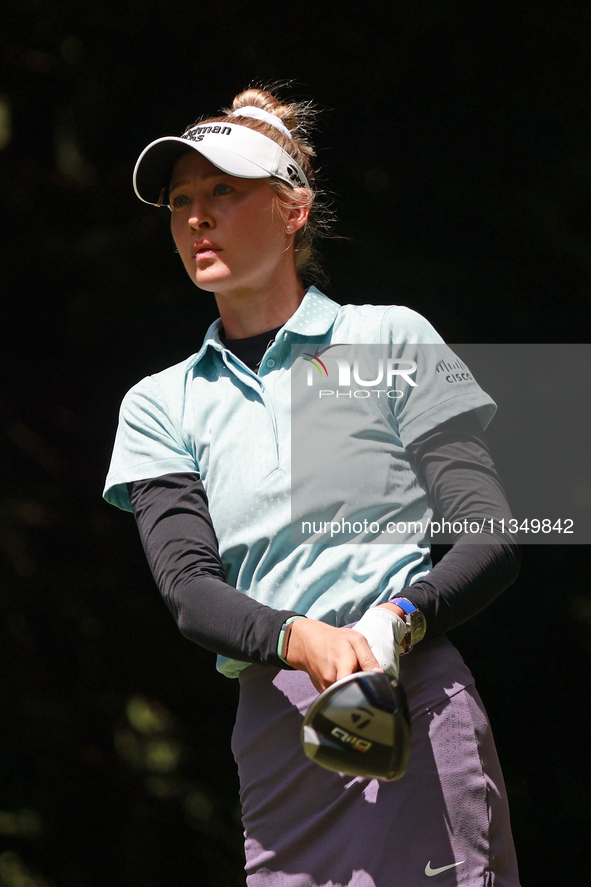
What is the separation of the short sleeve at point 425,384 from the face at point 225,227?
259 millimetres

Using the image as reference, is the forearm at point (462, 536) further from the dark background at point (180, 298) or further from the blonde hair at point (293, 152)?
the dark background at point (180, 298)

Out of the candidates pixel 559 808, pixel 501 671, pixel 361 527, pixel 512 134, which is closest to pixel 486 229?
pixel 512 134

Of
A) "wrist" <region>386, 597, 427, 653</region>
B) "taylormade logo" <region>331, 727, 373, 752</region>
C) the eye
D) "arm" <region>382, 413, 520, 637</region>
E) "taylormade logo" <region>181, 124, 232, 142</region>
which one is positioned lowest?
"taylormade logo" <region>331, 727, 373, 752</region>

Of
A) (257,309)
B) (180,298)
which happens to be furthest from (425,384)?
(180,298)

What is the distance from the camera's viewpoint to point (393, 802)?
1188 millimetres

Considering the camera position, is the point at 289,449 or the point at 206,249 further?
the point at 206,249

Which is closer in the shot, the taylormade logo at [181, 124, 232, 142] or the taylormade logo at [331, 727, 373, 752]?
the taylormade logo at [331, 727, 373, 752]

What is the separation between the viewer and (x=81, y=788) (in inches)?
94.6

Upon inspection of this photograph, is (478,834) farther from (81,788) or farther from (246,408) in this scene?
(81,788)

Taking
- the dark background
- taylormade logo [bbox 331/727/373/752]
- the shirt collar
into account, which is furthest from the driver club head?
the dark background

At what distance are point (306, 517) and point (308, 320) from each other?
1.28 feet

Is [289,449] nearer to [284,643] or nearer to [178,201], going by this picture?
[284,643]

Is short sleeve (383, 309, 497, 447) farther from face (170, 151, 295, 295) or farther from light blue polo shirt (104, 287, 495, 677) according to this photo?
face (170, 151, 295, 295)

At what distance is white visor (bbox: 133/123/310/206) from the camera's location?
1.50 m
